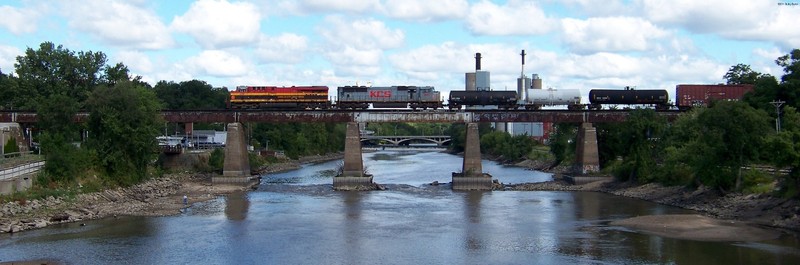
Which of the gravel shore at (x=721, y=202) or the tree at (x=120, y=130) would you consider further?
the tree at (x=120, y=130)

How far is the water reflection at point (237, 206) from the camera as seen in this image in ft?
192

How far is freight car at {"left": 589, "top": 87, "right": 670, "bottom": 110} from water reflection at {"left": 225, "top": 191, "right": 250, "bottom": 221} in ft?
132

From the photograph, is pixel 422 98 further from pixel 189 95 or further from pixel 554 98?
pixel 189 95

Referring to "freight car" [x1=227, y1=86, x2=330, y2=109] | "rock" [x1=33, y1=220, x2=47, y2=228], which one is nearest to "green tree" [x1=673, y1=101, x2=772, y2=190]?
"freight car" [x1=227, y1=86, x2=330, y2=109]

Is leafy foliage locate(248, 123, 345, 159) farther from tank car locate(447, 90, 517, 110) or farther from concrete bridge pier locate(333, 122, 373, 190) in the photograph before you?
concrete bridge pier locate(333, 122, 373, 190)

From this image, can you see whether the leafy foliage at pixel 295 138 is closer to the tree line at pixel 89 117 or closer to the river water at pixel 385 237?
the tree line at pixel 89 117

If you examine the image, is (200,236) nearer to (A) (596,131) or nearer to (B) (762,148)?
(B) (762,148)

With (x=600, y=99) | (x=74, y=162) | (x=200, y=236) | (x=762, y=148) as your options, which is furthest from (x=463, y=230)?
(x=600, y=99)

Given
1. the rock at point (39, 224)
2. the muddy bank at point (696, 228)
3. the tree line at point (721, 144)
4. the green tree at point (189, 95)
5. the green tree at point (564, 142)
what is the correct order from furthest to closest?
the green tree at point (189, 95) < the green tree at point (564, 142) < the tree line at point (721, 144) < the rock at point (39, 224) < the muddy bank at point (696, 228)

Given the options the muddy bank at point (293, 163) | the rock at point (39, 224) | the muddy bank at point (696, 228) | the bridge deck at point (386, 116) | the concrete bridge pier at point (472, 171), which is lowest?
the muddy bank at point (293, 163)

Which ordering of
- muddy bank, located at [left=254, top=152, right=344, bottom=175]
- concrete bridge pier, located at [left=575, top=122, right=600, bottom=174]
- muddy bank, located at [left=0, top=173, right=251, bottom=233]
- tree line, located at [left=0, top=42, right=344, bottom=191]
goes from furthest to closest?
muddy bank, located at [left=254, top=152, right=344, bottom=175] < concrete bridge pier, located at [left=575, top=122, right=600, bottom=174] < tree line, located at [left=0, top=42, right=344, bottom=191] < muddy bank, located at [left=0, top=173, right=251, bottom=233]

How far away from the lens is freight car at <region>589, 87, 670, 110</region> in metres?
88.6

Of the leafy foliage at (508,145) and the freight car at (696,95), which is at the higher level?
the freight car at (696,95)

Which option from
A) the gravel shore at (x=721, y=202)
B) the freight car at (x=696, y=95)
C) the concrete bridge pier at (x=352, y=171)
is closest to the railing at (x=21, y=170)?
the concrete bridge pier at (x=352, y=171)
